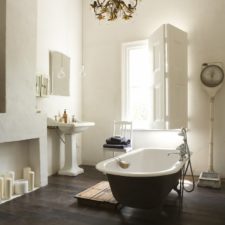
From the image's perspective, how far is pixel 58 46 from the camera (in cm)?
470

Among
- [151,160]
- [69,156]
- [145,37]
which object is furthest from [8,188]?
[145,37]

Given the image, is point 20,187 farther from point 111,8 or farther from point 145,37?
point 145,37

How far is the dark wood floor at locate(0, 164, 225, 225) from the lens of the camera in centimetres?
267

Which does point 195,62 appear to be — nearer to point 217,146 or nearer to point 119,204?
point 217,146

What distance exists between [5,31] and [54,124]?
162 cm

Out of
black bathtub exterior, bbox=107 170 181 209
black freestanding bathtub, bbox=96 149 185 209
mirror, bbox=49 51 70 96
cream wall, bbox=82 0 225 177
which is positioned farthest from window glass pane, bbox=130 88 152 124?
black bathtub exterior, bbox=107 170 181 209

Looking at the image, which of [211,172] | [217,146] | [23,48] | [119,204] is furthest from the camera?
[217,146]

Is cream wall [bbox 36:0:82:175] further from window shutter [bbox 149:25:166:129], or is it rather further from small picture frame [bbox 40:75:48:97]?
window shutter [bbox 149:25:166:129]

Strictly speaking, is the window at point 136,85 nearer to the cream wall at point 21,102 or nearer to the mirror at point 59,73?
the mirror at point 59,73

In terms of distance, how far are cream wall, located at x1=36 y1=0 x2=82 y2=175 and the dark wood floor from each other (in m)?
1.19

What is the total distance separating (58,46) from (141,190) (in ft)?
10.2

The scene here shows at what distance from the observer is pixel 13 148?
3.69m

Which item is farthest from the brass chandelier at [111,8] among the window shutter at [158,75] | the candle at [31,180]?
the candle at [31,180]

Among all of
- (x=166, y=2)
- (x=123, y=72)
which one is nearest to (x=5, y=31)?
(x=123, y=72)
